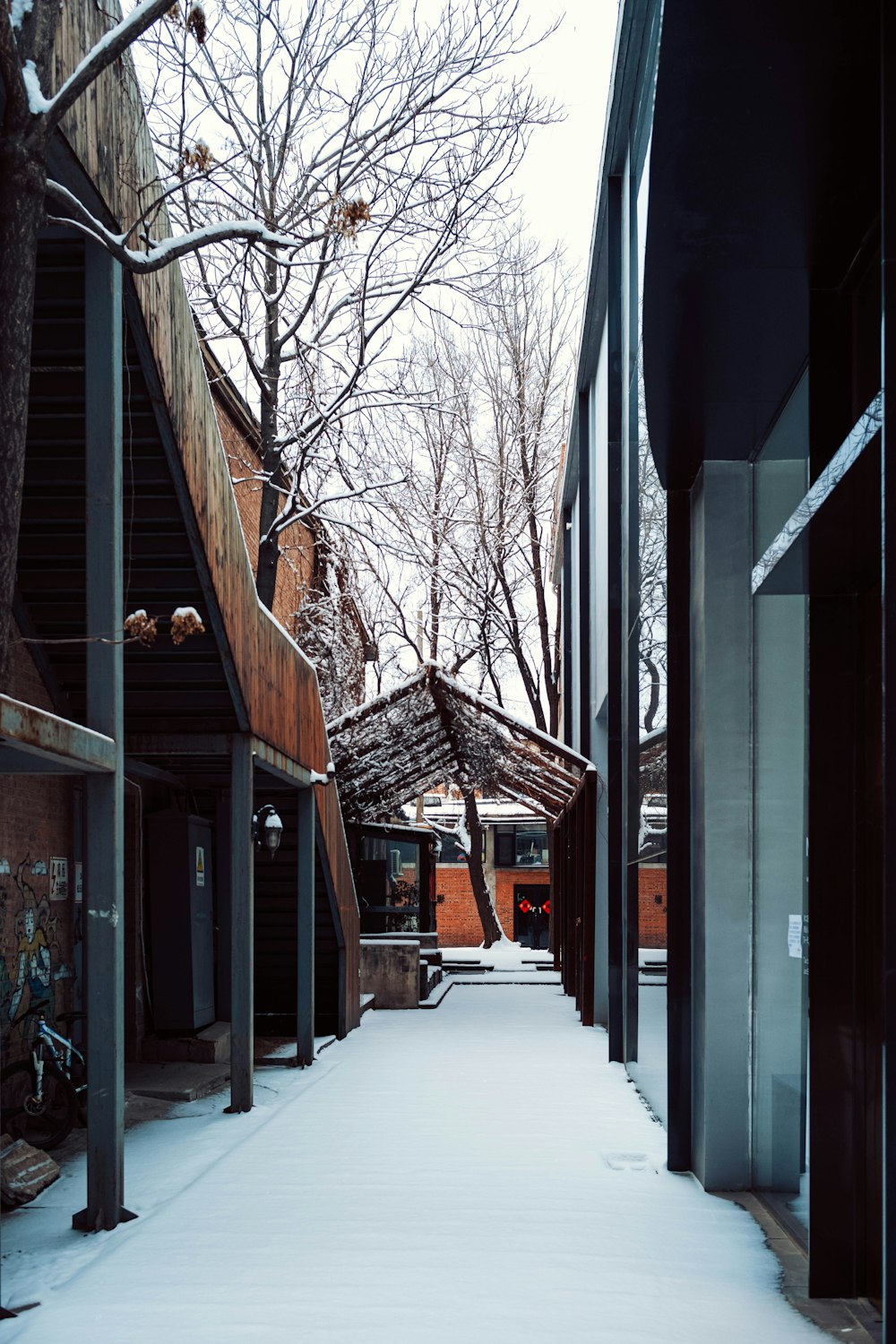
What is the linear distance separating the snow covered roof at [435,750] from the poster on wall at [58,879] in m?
6.54

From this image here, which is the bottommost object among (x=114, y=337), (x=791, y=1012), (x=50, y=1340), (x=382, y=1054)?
(x=382, y=1054)

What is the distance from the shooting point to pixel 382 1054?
558 inches

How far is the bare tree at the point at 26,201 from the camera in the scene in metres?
5.01

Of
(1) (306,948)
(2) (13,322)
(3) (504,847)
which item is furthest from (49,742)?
(3) (504,847)

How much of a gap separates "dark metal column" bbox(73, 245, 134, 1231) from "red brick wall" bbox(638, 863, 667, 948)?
4.71 m

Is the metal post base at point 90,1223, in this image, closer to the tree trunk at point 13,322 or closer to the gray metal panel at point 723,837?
the tree trunk at point 13,322

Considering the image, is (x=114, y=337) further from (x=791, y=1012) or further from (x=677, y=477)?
(x=791, y=1012)

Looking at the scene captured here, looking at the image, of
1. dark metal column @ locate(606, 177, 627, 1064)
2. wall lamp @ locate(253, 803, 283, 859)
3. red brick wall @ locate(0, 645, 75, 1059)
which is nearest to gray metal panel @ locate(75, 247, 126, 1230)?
red brick wall @ locate(0, 645, 75, 1059)

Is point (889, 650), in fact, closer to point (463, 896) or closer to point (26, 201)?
point (26, 201)

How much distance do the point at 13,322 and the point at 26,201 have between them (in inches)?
18.3

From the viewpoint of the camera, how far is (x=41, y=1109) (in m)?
8.81

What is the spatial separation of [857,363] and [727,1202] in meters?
4.70

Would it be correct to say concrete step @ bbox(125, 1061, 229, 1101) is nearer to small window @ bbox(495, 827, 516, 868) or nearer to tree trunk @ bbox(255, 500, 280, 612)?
tree trunk @ bbox(255, 500, 280, 612)

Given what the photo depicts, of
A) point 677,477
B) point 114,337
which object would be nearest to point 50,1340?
point 114,337
